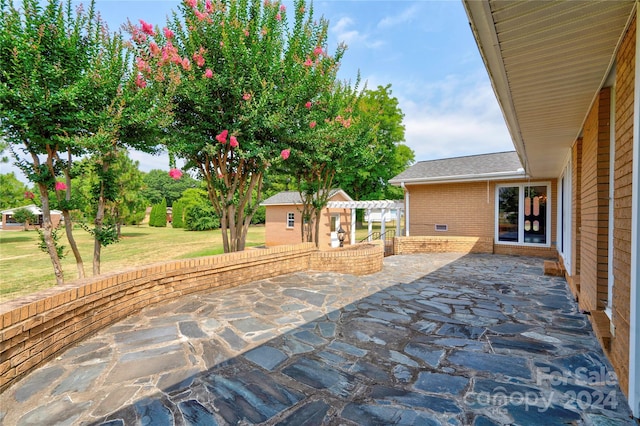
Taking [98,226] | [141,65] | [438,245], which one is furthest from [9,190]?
[438,245]

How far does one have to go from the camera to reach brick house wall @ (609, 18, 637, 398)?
7.33ft

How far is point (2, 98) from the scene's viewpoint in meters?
3.38

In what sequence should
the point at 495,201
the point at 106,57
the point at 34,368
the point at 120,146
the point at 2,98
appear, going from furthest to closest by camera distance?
the point at 495,201 < the point at 120,146 < the point at 106,57 < the point at 2,98 < the point at 34,368

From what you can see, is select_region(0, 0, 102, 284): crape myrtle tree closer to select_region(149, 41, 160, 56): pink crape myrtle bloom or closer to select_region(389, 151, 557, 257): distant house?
select_region(149, 41, 160, 56): pink crape myrtle bloom

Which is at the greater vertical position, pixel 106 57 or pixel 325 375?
pixel 106 57

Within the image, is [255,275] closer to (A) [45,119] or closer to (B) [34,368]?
(B) [34,368]

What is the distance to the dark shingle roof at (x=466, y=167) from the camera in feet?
36.7

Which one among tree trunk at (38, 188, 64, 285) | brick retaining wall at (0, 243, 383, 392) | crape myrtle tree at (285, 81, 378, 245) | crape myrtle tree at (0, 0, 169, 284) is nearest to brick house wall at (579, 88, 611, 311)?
crape myrtle tree at (285, 81, 378, 245)

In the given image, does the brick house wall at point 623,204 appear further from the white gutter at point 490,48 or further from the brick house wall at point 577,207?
the brick house wall at point 577,207

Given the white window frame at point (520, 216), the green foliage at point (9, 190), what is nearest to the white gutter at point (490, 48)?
the white window frame at point (520, 216)

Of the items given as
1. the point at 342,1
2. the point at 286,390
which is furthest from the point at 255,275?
the point at 342,1

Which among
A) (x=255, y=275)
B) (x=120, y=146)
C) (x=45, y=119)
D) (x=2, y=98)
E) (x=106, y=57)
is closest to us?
(x=2, y=98)

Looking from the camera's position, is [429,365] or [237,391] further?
[429,365]

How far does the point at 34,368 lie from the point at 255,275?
3407 mm
